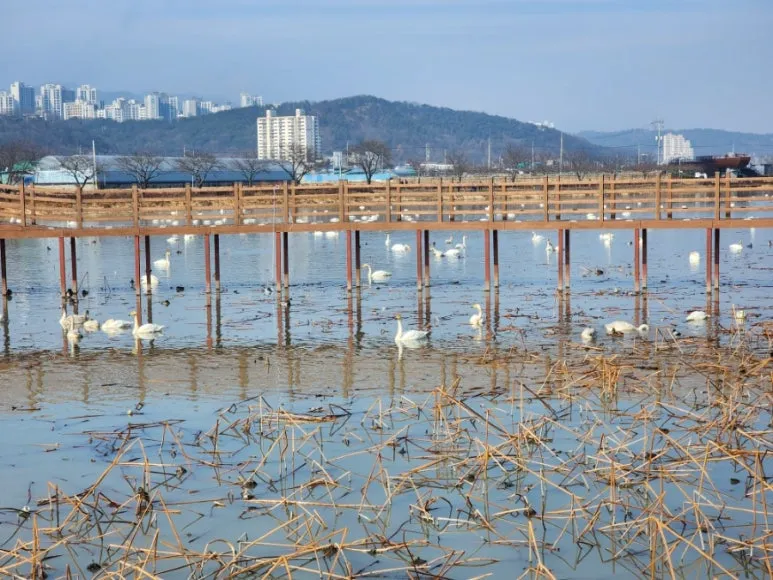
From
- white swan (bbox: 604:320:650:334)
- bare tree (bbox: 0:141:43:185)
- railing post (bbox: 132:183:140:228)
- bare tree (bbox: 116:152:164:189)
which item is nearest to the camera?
white swan (bbox: 604:320:650:334)

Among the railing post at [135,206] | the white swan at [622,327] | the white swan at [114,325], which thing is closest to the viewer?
the white swan at [622,327]

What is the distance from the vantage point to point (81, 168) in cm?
10419

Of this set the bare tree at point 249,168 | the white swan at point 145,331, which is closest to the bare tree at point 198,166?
the bare tree at point 249,168

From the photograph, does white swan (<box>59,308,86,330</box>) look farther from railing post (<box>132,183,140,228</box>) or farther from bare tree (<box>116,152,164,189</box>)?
bare tree (<box>116,152,164,189</box>)

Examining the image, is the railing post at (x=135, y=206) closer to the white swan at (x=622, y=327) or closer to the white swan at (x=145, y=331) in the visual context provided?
the white swan at (x=145, y=331)

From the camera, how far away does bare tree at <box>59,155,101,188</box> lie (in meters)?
99.0

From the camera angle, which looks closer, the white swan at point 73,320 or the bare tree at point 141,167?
the white swan at point 73,320

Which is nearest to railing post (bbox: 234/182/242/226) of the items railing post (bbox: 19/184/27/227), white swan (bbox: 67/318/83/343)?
railing post (bbox: 19/184/27/227)

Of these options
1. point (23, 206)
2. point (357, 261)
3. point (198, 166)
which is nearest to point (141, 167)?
point (198, 166)

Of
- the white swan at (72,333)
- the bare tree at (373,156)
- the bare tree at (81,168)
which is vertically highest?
the bare tree at (373,156)

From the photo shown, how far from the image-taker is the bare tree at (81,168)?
325 feet

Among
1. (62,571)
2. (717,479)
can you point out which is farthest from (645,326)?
(62,571)

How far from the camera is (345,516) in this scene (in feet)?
34.7

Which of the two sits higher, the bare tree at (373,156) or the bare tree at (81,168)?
the bare tree at (373,156)
